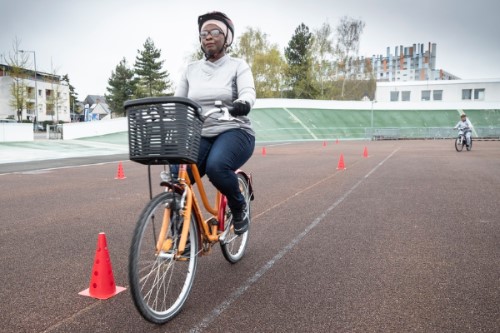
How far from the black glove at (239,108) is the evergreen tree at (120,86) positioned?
79.5 m

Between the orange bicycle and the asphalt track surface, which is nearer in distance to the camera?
the orange bicycle

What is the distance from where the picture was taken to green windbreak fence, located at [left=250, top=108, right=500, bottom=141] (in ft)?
141

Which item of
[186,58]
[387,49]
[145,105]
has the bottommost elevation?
[145,105]

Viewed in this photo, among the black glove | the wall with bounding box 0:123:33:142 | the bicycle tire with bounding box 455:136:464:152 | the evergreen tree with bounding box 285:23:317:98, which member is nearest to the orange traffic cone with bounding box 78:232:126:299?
the black glove

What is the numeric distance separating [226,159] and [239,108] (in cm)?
42

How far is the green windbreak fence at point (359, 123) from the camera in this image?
42969 mm

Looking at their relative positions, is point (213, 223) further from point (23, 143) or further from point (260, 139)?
point (260, 139)

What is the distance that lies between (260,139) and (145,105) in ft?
116

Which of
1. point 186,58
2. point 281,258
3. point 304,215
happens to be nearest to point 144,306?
point 281,258

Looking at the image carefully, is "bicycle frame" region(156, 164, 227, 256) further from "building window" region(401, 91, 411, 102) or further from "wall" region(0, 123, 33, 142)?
"building window" region(401, 91, 411, 102)

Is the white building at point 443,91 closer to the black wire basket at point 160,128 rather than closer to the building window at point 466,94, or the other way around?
the building window at point 466,94

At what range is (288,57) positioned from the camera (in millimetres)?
68938

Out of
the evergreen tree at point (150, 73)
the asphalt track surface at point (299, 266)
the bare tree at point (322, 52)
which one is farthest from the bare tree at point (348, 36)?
the asphalt track surface at point (299, 266)

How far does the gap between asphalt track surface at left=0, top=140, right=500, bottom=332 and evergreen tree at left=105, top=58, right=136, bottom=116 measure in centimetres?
7589
